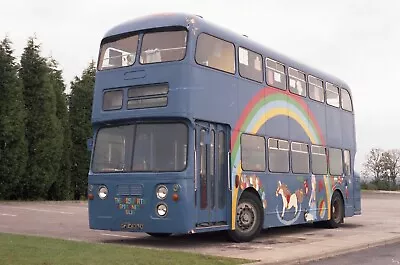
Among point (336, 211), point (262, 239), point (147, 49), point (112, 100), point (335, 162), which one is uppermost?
point (147, 49)

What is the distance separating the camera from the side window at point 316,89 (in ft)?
57.1

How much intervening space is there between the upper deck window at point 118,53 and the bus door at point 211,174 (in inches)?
89.2

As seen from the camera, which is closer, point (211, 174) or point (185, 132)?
point (185, 132)

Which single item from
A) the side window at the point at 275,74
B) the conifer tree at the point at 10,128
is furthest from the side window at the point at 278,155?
the conifer tree at the point at 10,128

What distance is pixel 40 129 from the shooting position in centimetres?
3194

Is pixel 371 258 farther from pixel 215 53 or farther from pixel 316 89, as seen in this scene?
pixel 316 89

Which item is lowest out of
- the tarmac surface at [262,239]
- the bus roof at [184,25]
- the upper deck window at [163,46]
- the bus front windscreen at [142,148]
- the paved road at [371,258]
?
the paved road at [371,258]

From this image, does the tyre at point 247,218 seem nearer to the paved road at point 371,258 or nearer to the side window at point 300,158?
the side window at point 300,158

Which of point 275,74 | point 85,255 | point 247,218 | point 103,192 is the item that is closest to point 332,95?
point 275,74

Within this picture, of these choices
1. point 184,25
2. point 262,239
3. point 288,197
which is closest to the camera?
point 184,25

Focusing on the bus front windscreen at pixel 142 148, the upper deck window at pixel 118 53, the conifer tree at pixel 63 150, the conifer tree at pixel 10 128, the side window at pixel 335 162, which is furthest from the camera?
the conifer tree at pixel 63 150

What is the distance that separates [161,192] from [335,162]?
846 cm

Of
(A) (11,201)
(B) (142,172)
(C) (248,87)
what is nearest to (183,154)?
(B) (142,172)

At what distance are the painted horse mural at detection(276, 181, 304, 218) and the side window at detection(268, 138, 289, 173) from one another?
454mm
